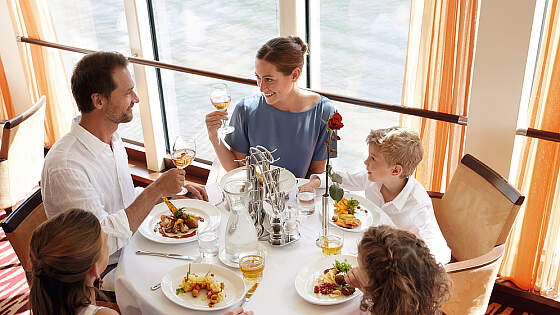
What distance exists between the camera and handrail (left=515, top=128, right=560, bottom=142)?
244 centimetres

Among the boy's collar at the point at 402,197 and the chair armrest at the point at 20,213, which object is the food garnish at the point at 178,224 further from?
the boy's collar at the point at 402,197

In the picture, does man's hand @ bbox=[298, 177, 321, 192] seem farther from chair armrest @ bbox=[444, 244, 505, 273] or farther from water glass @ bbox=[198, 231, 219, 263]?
chair armrest @ bbox=[444, 244, 505, 273]

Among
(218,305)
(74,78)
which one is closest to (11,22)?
(74,78)

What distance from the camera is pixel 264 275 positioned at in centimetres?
182

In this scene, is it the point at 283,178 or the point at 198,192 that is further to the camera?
the point at 198,192

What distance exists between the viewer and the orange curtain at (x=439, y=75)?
100 inches

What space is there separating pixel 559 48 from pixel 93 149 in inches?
84.1

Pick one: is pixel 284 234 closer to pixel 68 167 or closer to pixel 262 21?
pixel 68 167

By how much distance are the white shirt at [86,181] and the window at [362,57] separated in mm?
1518

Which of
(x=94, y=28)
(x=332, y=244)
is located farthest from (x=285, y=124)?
(x=94, y=28)

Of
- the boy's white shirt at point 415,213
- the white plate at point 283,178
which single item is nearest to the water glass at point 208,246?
the white plate at point 283,178

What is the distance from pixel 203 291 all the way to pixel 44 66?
11.4 feet

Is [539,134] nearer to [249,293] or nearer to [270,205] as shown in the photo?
[270,205]

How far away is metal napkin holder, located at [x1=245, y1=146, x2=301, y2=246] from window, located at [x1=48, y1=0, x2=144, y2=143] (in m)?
2.48
